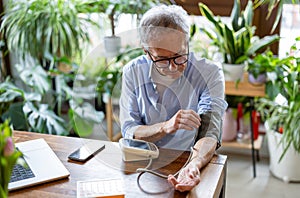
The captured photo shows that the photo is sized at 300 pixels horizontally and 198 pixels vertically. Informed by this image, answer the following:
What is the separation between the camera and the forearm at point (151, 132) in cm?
161

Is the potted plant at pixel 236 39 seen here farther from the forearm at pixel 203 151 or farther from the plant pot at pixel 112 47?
the forearm at pixel 203 151

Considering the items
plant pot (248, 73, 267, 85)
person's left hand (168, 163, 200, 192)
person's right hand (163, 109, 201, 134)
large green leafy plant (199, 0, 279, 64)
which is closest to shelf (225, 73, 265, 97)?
plant pot (248, 73, 267, 85)

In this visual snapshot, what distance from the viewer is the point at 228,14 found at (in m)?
3.01

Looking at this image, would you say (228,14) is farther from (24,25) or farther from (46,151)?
(46,151)

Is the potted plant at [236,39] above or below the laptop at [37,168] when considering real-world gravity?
above

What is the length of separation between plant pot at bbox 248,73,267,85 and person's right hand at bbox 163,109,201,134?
4.45ft

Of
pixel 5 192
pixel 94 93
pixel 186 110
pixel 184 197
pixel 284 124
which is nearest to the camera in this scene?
pixel 5 192

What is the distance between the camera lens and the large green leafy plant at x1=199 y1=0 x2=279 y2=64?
8.96 feet

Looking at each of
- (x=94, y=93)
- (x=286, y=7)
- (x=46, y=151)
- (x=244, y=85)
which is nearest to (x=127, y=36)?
(x=94, y=93)

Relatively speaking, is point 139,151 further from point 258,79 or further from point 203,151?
point 258,79

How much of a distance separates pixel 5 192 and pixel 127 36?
32.4 inches

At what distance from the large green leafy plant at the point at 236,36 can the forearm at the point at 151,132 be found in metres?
1.29

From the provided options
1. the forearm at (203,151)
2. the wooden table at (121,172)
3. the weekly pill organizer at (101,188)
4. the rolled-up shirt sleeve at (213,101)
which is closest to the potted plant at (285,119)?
the rolled-up shirt sleeve at (213,101)

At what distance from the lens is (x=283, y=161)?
2867mm
